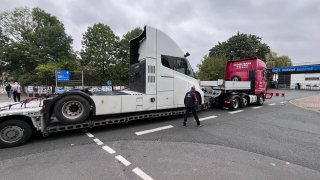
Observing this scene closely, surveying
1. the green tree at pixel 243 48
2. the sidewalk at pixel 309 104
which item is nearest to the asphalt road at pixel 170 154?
the sidewalk at pixel 309 104

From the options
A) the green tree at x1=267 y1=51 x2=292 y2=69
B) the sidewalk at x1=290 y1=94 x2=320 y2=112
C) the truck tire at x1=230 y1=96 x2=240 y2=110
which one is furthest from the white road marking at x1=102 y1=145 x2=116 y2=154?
the green tree at x1=267 y1=51 x2=292 y2=69

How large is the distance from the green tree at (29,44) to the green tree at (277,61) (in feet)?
224

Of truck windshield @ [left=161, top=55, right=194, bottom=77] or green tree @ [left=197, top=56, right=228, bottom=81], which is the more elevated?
green tree @ [left=197, top=56, right=228, bottom=81]

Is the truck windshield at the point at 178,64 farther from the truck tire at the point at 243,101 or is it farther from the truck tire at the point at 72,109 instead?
the truck tire at the point at 243,101

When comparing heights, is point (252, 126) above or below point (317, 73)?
below

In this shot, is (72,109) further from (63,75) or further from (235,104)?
(63,75)

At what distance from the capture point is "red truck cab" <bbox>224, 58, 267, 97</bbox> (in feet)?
40.3

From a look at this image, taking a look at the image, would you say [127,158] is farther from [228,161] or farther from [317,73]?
[317,73]

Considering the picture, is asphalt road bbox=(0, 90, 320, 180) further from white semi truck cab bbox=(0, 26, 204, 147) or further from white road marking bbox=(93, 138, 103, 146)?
white semi truck cab bbox=(0, 26, 204, 147)

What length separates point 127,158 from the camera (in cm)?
423

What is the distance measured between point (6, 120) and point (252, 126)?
8.20 meters

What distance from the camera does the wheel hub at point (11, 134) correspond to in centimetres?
492

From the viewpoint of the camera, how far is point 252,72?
12352 mm

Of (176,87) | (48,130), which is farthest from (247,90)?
(48,130)
